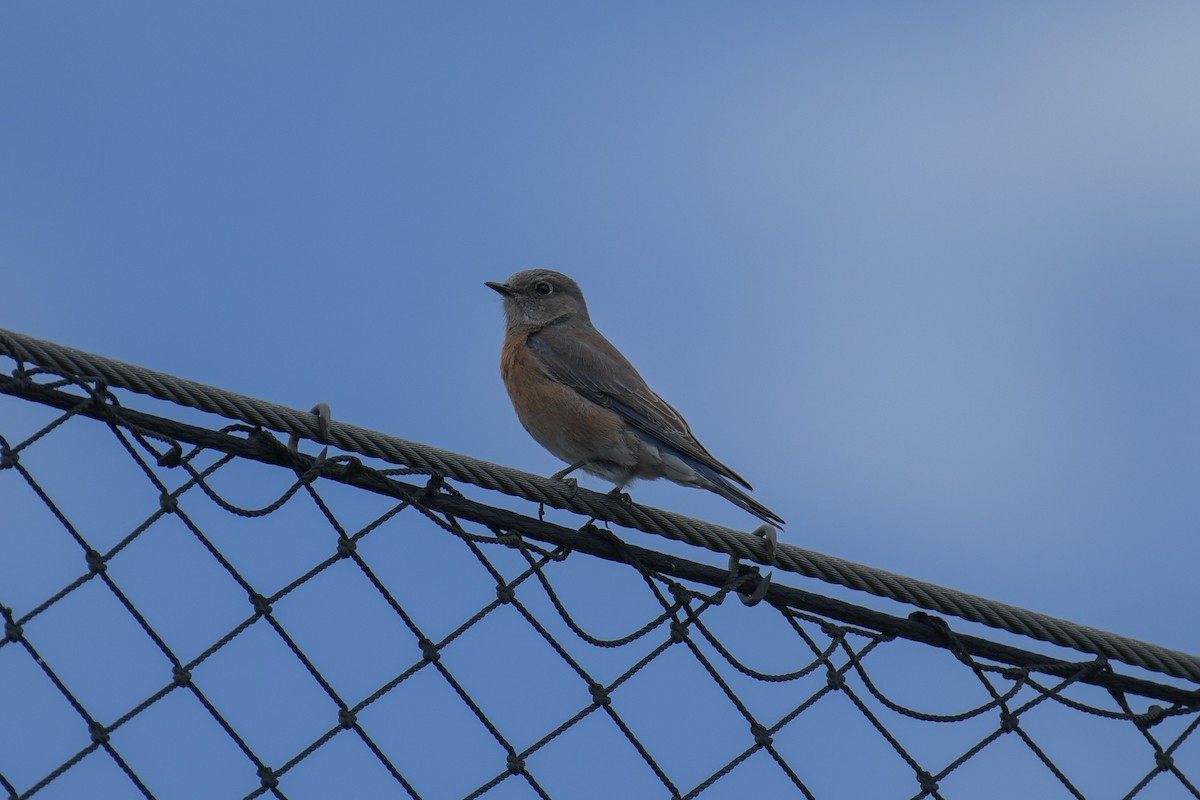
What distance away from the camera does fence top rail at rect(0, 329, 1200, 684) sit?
3570mm

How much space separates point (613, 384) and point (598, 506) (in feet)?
6.62

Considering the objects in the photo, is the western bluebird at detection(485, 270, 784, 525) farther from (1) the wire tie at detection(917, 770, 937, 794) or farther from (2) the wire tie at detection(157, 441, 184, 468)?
(2) the wire tie at detection(157, 441, 184, 468)

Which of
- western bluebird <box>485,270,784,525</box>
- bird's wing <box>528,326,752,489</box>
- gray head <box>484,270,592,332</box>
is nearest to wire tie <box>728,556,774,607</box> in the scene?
western bluebird <box>485,270,784,525</box>

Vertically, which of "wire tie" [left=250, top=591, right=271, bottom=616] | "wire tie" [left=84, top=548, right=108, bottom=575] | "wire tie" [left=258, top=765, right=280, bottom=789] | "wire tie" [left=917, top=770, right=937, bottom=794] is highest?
"wire tie" [left=84, top=548, right=108, bottom=575]

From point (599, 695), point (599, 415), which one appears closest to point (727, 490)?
point (599, 415)

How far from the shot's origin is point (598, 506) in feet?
14.6

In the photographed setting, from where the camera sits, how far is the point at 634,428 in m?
6.21

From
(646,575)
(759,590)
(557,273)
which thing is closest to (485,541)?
(646,575)

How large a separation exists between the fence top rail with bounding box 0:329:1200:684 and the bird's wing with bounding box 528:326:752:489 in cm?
141

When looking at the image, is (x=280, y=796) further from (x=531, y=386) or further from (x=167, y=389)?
(x=531, y=386)

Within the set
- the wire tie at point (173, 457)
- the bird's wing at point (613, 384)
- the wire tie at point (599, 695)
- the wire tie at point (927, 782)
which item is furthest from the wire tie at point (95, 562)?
the bird's wing at point (613, 384)

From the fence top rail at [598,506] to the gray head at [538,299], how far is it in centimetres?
305

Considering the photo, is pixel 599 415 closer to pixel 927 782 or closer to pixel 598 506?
pixel 598 506

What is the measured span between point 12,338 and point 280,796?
4.24ft
